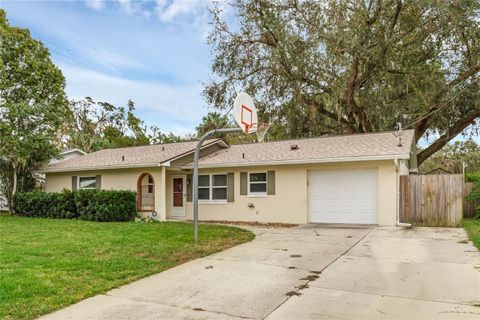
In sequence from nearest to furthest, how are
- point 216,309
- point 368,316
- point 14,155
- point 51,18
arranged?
point 368,316, point 216,309, point 51,18, point 14,155

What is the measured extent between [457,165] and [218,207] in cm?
2610

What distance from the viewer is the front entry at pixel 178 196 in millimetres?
16188

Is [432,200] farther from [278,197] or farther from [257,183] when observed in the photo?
[257,183]

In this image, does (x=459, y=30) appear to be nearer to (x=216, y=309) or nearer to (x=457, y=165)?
(x=216, y=309)

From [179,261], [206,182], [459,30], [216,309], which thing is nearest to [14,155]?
[206,182]

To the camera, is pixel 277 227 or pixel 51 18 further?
pixel 277 227

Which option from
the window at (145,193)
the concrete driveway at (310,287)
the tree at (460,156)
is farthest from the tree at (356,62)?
the tree at (460,156)

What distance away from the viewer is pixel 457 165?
32375 millimetres

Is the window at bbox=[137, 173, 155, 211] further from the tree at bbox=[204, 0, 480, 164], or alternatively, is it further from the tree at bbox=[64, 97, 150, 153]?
the tree at bbox=[64, 97, 150, 153]

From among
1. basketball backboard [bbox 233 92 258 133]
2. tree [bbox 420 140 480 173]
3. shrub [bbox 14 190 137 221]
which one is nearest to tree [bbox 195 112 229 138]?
shrub [bbox 14 190 137 221]

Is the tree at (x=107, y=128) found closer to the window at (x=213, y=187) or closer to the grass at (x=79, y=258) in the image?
the window at (x=213, y=187)

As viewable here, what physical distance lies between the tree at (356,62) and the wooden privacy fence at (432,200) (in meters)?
4.23

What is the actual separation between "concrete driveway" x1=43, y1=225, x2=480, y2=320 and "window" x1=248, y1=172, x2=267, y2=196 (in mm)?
5893

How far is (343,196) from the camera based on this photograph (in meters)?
13.1
